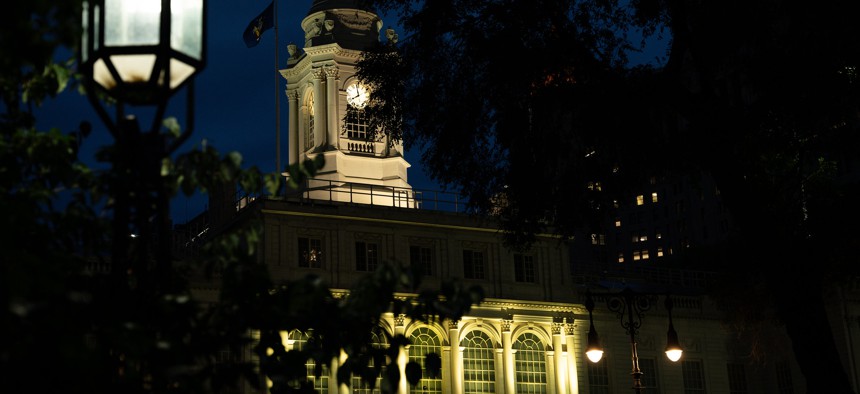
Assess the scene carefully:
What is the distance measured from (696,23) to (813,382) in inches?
289

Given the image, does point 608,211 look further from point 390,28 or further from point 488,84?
point 390,28

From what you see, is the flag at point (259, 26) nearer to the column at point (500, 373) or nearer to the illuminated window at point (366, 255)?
the illuminated window at point (366, 255)

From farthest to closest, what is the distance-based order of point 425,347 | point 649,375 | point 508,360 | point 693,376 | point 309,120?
point 309,120, point 693,376, point 649,375, point 508,360, point 425,347

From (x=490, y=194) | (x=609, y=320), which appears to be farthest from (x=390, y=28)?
(x=490, y=194)

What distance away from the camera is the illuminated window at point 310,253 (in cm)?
5022

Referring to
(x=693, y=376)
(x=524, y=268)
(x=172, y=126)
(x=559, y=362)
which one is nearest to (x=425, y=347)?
(x=559, y=362)

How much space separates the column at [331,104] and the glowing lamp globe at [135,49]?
4954 centimetres

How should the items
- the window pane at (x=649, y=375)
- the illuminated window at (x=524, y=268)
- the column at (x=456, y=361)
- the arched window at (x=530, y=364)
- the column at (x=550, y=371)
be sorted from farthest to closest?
the window pane at (x=649, y=375)
the illuminated window at (x=524, y=268)
the column at (x=550, y=371)
the arched window at (x=530, y=364)
the column at (x=456, y=361)

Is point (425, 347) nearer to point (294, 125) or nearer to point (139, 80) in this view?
point (294, 125)

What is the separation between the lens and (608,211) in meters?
26.5

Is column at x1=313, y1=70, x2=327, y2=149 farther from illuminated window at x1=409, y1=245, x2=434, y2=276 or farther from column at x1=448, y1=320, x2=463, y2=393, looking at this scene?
column at x1=448, y1=320, x2=463, y2=393

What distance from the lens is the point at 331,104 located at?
57.9 metres

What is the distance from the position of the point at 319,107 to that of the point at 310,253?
10.2m

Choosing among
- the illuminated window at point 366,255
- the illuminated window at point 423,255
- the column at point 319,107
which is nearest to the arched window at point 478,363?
the illuminated window at point 423,255
